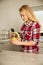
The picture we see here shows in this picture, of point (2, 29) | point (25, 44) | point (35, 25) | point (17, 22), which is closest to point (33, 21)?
point (35, 25)

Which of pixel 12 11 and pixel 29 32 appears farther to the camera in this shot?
pixel 12 11

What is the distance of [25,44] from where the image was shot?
1.12 m

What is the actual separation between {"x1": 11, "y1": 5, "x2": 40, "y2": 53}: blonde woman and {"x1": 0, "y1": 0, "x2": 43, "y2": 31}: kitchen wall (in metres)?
1.58

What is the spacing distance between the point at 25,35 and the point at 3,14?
1840 millimetres

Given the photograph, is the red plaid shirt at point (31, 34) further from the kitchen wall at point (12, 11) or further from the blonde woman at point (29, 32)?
the kitchen wall at point (12, 11)

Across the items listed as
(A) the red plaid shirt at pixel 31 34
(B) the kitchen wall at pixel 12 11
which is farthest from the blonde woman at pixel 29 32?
(B) the kitchen wall at pixel 12 11

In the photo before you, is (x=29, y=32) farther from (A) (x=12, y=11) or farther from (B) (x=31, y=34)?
(A) (x=12, y=11)

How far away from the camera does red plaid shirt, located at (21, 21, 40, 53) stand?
1.12m

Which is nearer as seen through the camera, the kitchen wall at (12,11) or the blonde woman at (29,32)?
the blonde woman at (29,32)

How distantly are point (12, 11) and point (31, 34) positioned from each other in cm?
180

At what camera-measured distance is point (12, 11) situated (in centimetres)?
287

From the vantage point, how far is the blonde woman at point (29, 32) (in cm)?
112

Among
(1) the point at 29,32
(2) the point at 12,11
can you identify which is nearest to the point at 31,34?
(1) the point at 29,32

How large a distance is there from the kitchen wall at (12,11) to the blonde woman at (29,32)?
1579 mm
